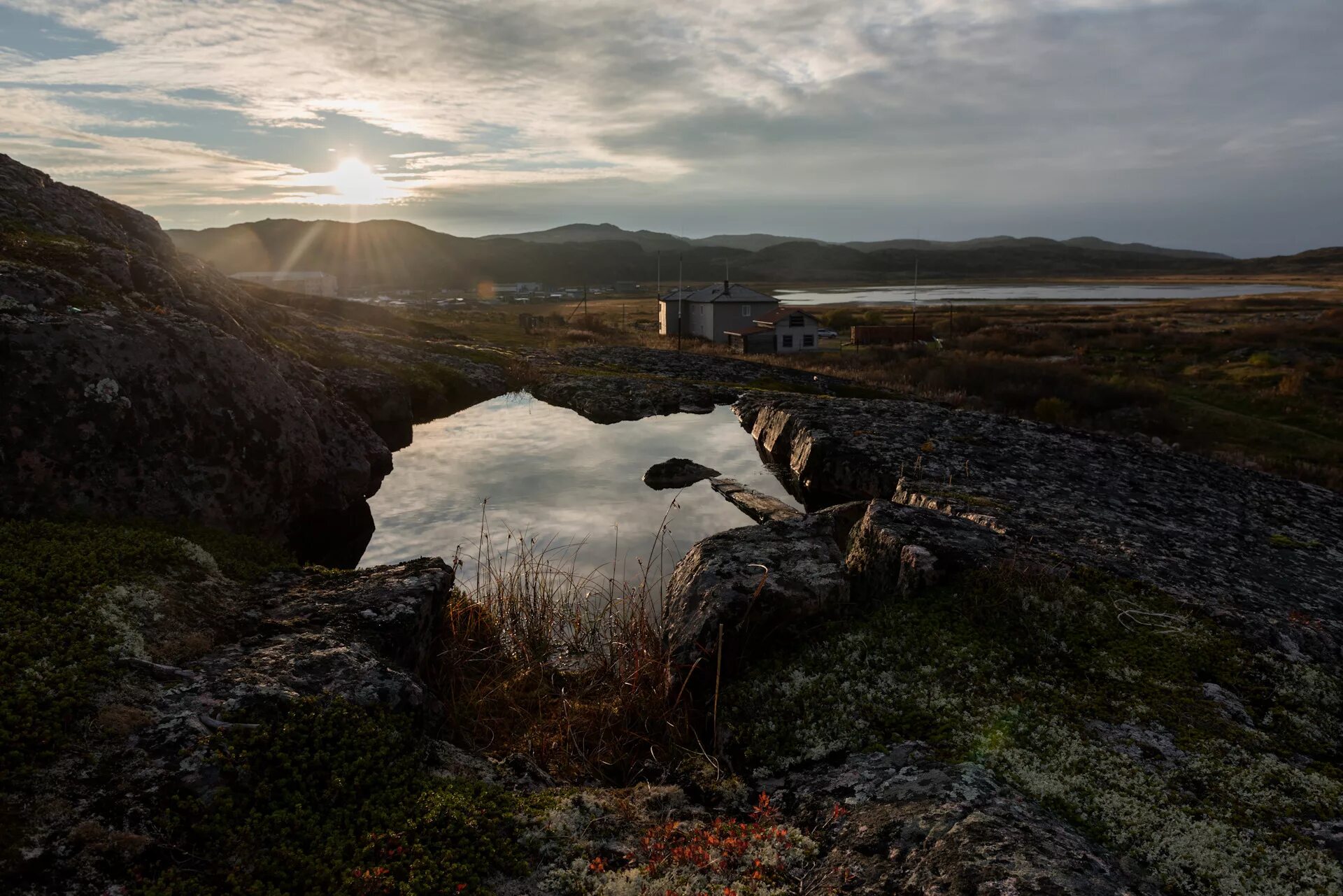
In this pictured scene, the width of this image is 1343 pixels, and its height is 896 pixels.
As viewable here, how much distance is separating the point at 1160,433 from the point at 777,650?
3408 centimetres

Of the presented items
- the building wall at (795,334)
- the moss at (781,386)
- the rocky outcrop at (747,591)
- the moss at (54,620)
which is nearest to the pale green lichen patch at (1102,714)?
the rocky outcrop at (747,591)

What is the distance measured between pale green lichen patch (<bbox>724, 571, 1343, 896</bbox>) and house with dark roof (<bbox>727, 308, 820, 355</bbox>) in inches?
2472

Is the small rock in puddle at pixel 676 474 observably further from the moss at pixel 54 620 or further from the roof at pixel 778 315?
the roof at pixel 778 315

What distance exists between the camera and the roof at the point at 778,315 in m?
72.8

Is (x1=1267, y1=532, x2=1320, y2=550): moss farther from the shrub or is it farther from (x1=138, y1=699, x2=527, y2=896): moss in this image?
the shrub

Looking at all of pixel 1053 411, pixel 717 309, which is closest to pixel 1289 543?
pixel 1053 411

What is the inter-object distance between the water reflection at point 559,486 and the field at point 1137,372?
1817 cm

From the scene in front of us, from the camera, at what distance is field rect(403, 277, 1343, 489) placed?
109ft

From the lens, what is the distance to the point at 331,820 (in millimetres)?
5148

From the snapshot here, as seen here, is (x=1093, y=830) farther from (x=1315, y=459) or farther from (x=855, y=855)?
(x=1315, y=459)

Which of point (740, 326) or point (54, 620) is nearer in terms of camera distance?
point (54, 620)

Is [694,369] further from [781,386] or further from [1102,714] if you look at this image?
[1102,714]

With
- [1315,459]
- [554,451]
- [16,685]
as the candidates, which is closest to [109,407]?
[16,685]

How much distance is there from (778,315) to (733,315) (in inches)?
317
